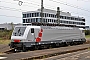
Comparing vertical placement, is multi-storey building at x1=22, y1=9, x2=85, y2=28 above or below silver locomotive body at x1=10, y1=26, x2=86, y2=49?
above

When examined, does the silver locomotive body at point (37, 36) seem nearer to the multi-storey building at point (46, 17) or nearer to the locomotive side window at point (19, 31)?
the locomotive side window at point (19, 31)

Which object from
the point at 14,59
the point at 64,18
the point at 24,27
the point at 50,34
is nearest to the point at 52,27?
the point at 50,34

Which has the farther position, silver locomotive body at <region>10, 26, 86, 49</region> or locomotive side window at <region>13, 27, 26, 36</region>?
locomotive side window at <region>13, 27, 26, 36</region>

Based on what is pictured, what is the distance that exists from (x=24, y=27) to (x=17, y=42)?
196cm

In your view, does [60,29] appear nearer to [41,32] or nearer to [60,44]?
[60,44]

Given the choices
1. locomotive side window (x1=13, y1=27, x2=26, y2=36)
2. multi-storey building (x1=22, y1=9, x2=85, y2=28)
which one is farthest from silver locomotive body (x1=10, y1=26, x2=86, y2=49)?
multi-storey building (x1=22, y1=9, x2=85, y2=28)

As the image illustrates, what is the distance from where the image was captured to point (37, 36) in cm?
2639

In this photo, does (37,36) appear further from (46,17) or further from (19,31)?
(46,17)

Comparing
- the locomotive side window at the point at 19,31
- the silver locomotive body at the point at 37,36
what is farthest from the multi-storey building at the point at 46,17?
the locomotive side window at the point at 19,31

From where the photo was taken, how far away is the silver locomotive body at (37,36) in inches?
985

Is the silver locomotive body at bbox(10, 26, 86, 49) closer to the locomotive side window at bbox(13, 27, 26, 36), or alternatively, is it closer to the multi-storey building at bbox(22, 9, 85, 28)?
the locomotive side window at bbox(13, 27, 26, 36)

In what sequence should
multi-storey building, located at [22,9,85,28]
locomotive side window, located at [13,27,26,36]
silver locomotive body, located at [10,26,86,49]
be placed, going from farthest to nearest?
multi-storey building, located at [22,9,85,28]
locomotive side window, located at [13,27,26,36]
silver locomotive body, located at [10,26,86,49]

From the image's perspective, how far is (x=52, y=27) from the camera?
1166 inches

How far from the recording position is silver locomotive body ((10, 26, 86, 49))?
82.1 feet
